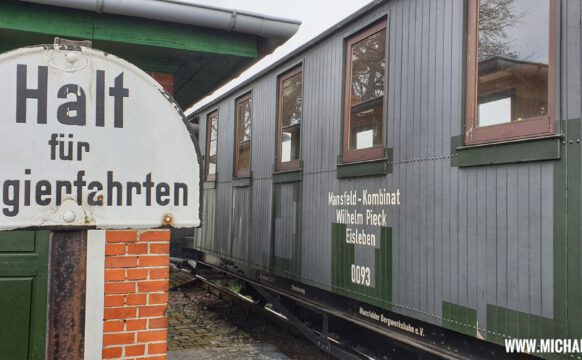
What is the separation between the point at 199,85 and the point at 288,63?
1.44m

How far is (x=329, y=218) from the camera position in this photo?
192 inches

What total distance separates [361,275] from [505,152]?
1760 millimetres

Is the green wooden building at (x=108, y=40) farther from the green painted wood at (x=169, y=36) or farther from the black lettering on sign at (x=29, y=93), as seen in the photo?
the black lettering on sign at (x=29, y=93)

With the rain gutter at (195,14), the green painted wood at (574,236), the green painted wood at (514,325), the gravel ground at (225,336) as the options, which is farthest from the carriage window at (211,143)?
the green painted wood at (574,236)

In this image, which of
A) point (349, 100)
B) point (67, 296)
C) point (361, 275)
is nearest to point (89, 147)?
point (67, 296)

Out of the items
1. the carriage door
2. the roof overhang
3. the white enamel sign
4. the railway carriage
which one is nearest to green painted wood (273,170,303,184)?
the railway carriage

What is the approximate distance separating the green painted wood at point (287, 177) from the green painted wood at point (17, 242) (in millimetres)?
2893

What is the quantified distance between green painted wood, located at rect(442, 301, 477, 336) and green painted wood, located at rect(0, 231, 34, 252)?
264 centimetres

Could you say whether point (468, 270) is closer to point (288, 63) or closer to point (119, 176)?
point (119, 176)

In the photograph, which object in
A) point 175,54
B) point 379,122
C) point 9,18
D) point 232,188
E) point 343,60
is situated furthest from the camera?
point 232,188

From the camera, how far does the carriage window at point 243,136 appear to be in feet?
23.2

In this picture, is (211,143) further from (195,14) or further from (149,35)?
(195,14)

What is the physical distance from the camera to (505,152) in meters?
3.00

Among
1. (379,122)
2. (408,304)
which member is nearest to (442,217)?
(408,304)
